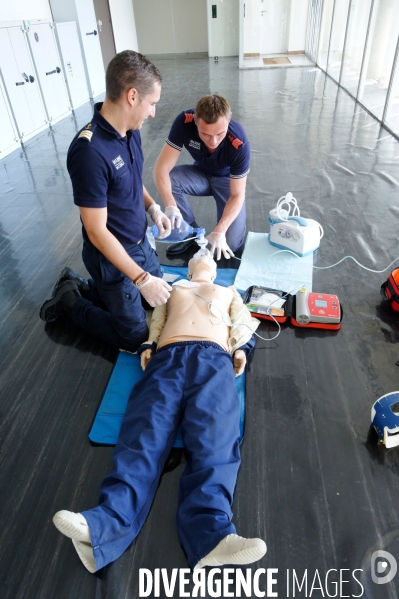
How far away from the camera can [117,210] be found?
1.68 meters

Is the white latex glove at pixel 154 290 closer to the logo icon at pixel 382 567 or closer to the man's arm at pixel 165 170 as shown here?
the man's arm at pixel 165 170

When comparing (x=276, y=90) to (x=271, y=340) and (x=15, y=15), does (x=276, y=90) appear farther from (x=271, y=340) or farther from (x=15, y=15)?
(x=271, y=340)

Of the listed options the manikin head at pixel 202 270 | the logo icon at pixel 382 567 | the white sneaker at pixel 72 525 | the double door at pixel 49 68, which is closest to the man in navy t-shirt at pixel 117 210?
the manikin head at pixel 202 270

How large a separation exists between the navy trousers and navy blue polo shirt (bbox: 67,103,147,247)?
6.3 inches

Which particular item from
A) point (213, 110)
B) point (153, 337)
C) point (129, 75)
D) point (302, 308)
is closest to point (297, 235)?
point (302, 308)

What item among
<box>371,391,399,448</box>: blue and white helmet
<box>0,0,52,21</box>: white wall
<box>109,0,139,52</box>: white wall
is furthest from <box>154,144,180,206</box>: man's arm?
<box>109,0,139,52</box>: white wall

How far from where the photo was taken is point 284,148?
14.9ft

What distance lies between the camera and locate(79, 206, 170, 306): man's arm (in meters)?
1.48

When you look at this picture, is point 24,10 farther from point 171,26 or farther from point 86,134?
point 171,26

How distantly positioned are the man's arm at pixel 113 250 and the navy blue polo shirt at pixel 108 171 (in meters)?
0.04

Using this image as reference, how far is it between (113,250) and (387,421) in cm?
120

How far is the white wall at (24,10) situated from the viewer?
5086 mm

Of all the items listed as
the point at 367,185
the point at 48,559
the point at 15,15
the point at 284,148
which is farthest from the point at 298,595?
the point at 15,15

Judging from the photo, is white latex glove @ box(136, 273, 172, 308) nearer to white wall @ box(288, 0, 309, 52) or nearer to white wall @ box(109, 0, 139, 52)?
white wall @ box(109, 0, 139, 52)
